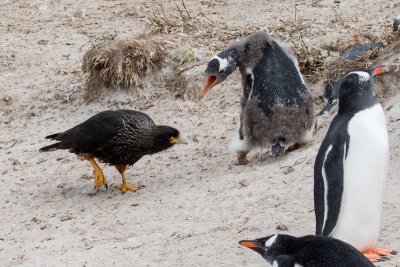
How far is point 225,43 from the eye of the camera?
8.91 meters

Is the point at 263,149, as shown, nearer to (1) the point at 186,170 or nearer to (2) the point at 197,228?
(1) the point at 186,170

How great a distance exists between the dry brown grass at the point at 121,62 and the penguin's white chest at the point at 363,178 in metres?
4.06

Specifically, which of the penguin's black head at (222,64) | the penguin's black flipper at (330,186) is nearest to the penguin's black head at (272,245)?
the penguin's black flipper at (330,186)

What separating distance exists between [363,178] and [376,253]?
39 cm

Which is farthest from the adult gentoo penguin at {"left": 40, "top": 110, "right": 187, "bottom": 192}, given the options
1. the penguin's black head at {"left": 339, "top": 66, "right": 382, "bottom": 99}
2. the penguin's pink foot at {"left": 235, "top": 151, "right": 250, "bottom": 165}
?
the penguin's black head at {"left": 339, "top": 66, "right": 382, "bottom": 99}

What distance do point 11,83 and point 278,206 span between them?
448 centimetres

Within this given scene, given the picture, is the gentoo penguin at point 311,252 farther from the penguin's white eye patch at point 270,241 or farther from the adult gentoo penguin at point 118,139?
the adult gentoo penguin at point 118,139

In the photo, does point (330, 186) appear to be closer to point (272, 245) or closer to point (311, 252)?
point (272, 245)

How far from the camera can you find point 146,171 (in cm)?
727

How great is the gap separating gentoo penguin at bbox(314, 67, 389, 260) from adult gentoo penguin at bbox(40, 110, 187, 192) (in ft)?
7.90

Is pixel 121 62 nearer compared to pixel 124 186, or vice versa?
pixel 124 186

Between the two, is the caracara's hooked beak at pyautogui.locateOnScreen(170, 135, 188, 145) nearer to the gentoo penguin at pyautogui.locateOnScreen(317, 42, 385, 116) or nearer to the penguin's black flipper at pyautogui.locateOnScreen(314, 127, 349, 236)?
the gentoo penguin at pyautogui.locateOnScreen(317, 42, 385, 116)

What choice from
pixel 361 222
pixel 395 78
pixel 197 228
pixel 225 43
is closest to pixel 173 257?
pixel 197 228

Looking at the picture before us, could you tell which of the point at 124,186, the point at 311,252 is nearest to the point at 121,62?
the point at 124,186
